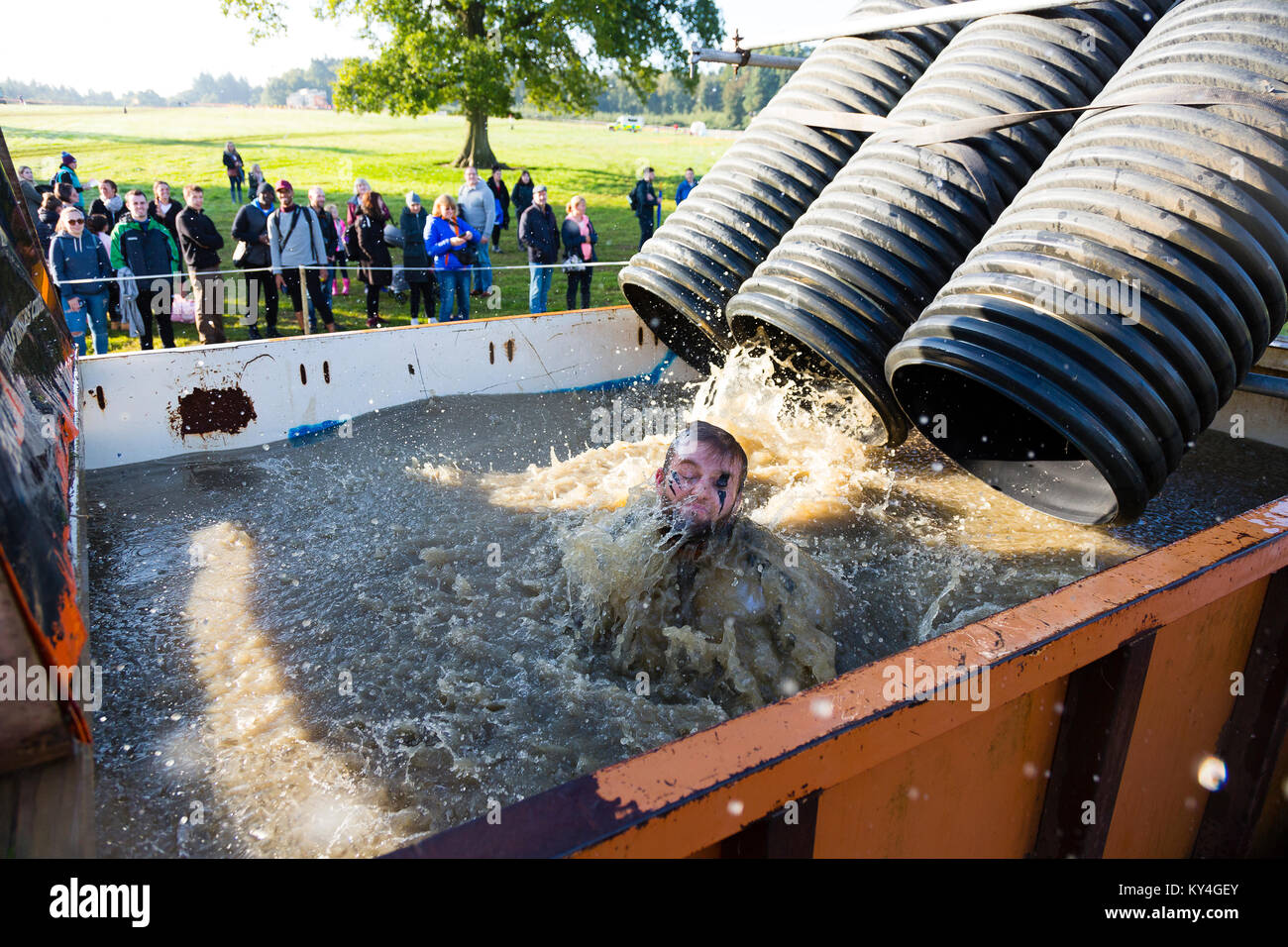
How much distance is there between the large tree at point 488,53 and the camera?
967 inches

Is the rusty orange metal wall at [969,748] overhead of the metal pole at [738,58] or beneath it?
beneath

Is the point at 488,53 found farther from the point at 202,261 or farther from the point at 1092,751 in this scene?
the point at 1092,751

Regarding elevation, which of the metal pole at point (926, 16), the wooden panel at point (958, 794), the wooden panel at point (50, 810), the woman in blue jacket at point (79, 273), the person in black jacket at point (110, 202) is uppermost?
the metal pole at point (926, 16)

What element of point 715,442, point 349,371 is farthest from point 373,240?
point 715,442

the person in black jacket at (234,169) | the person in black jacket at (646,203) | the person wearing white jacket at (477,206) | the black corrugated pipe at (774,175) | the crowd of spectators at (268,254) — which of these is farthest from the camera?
the person in black jacket at (234,169)

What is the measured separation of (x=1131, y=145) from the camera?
4102 millimetres

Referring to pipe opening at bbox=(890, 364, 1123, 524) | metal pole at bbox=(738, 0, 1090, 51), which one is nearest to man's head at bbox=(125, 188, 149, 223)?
metal pole at bbox=(738, 0, 1090, 51)

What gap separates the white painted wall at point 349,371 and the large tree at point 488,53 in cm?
1930

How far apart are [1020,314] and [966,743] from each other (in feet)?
8.69

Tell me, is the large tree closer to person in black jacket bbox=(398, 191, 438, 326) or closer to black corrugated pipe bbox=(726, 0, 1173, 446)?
person in black jacket bbox=(398, 191, 438, 326)

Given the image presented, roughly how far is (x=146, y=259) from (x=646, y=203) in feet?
31.1

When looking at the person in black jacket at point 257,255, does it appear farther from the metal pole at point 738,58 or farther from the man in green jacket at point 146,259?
the metal pole at point 738,58

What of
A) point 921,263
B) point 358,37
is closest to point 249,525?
point 921,263

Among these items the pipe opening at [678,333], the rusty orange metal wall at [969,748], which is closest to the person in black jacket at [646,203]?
the pipe opening at [678,333]
